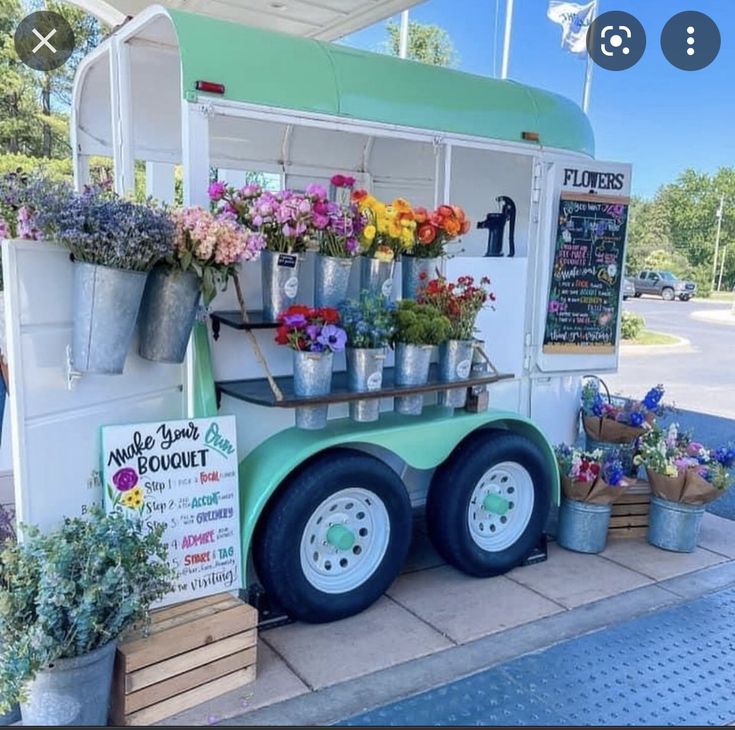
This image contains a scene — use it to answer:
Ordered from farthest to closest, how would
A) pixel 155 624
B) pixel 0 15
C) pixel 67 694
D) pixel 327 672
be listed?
pixel 0 15 → pixel 327 672 → pixel 155 624 → pixel 67 694

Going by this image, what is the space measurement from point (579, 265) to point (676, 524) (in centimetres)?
164

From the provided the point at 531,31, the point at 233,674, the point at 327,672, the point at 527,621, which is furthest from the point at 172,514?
the point at 531,31

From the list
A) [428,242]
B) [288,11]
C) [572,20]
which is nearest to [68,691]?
[428,242]

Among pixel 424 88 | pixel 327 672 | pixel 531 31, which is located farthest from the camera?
pixel 531 31

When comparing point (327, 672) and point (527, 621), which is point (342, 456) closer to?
point (327, 672)

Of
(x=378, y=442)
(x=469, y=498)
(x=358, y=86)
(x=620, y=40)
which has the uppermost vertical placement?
(x=620, y=40)

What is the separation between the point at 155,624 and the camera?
2410mm

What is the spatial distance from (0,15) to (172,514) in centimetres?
1318

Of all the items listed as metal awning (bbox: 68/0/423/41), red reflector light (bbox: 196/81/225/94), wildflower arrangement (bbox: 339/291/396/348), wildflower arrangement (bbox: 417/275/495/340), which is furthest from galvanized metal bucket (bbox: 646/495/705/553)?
metal awning (bbox: 68/0/423/41)

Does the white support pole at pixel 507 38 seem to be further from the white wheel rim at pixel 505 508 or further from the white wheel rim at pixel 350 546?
the white wheel rim at pixel 350 546

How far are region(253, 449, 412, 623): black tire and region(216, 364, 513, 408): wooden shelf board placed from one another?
279 millimetres

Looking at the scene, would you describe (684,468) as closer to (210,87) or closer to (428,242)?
(428,242)

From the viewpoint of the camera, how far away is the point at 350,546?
2998 mm

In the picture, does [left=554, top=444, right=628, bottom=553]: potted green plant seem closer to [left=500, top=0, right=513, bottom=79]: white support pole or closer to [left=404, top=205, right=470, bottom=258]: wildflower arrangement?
[left=404, top=205, right=470, bottom=258]: wildflower arrangement
